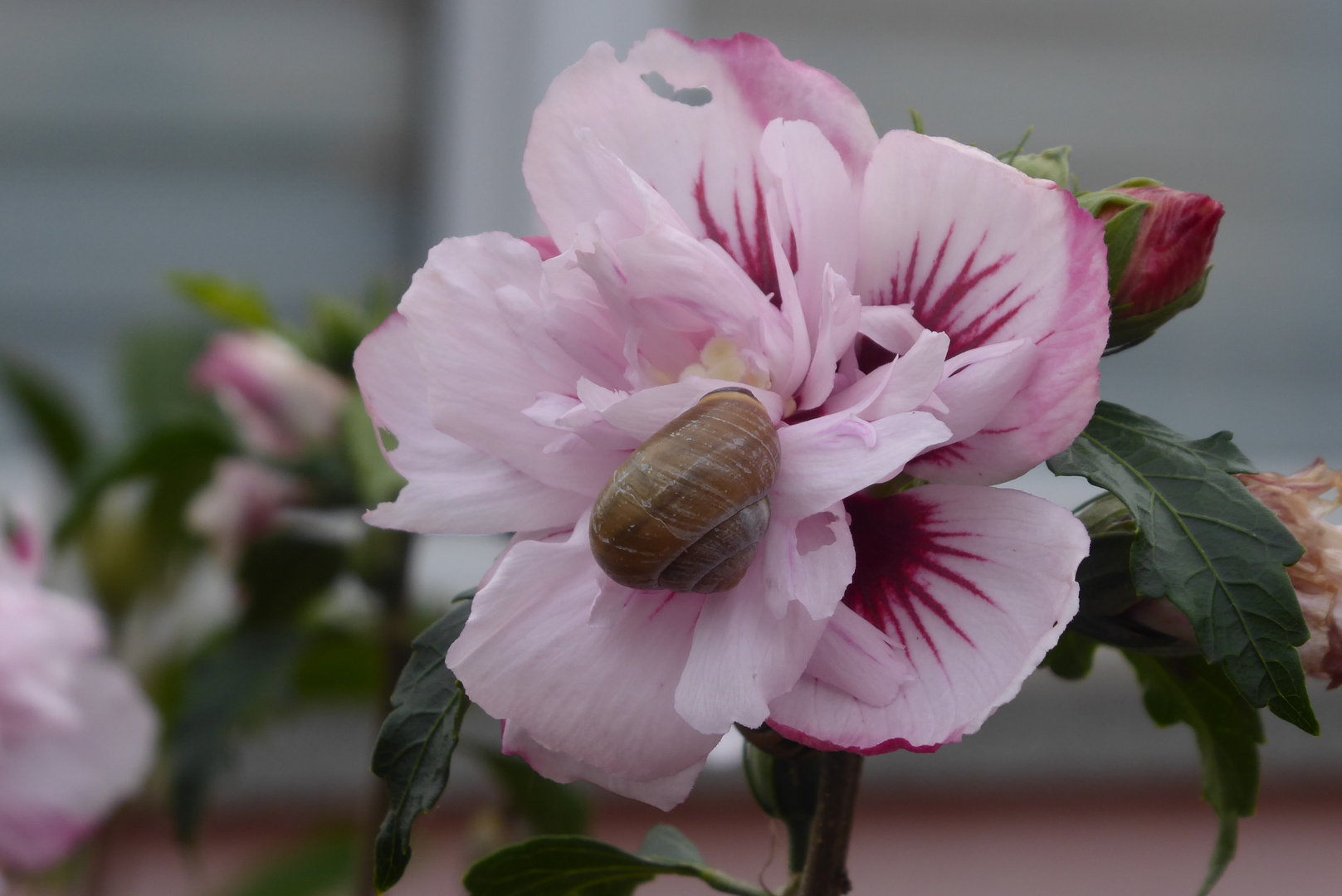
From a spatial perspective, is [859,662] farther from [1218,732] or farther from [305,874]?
[305,874]

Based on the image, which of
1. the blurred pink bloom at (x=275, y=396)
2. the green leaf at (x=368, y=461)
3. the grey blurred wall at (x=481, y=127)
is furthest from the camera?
the grey blurred wall at (x=481, y=127)

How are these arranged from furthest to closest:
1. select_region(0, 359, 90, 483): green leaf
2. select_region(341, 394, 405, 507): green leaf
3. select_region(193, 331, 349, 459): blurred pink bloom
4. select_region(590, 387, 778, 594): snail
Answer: select_region(0, 359, 90, 483): green leaf, select_region(193, 331, 349, 459): blurred pink bloom, select_region(341, 394, 405, 507): green leaf, select_region(590, 387, 778, 594): snail

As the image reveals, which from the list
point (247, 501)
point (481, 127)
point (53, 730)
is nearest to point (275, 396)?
point (247, 501)

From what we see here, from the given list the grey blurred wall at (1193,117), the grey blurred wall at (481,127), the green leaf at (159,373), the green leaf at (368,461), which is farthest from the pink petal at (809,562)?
the grey blurred wall at (1193,117)

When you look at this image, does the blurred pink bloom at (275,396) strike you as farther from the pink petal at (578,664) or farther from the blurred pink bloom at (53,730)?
the pink petal at (578,664)

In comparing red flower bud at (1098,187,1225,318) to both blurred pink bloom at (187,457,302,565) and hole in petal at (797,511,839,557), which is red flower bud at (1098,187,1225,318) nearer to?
hole in petal at (797,511,839,557)

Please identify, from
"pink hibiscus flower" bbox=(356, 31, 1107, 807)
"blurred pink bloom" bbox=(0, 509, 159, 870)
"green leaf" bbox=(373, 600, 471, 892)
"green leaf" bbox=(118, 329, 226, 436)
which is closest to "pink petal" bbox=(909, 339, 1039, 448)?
"pink hibiscus flower" bbox=(356, 31, 1107, 807)
